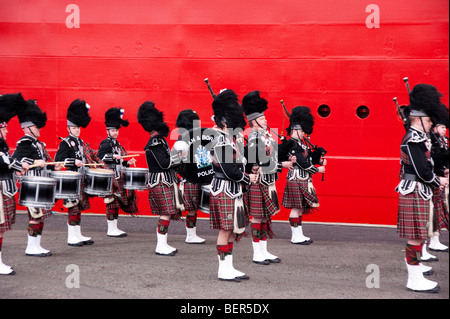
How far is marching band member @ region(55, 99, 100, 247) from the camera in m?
6.97

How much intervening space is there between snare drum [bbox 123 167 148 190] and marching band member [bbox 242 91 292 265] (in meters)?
1.62

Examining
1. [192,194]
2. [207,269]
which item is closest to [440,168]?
[207,269]

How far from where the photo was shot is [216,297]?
4789mm

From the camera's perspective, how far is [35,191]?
18.6ft

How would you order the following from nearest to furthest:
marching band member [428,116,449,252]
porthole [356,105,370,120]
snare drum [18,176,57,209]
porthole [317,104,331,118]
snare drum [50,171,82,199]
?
snare drum [18,176,57,209] < marching band member [428,116,449,252] < snare drum [50,171,82,199] < porthole [356,105,370,120] < porthole [317,104,331,118]

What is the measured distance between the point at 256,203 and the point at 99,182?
2246 millimetres

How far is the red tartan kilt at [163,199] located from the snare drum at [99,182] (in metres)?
0.63

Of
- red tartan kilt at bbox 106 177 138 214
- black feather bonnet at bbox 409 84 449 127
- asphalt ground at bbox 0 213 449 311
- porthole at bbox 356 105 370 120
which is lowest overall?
asphalt ground at bbox 0 213 449 311

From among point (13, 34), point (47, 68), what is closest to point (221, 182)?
point (47, 68)

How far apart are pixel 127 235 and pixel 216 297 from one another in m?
3.53

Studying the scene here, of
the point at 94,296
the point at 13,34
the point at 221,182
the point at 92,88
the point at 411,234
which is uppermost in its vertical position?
the point at 13,34

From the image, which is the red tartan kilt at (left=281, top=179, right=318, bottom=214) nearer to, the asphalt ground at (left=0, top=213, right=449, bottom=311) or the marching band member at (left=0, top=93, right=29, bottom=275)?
the asphalt ground at (left=0, top=213, right=449, bottom=311)

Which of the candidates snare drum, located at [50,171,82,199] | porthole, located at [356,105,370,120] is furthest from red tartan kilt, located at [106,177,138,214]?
porthole, located at [356,105,370,120]

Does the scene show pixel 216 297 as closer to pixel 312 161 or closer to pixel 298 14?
pixel 312 161
